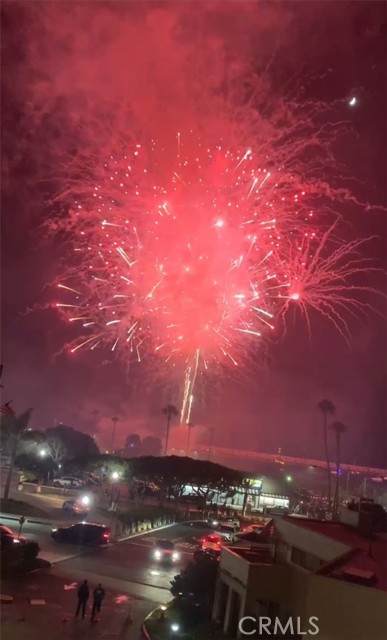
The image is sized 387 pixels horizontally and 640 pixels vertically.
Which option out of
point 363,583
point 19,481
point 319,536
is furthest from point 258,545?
point 19,481

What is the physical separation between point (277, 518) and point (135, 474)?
36420 millimetres

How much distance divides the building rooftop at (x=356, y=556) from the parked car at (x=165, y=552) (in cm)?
1076

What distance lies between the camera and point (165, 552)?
25141mm

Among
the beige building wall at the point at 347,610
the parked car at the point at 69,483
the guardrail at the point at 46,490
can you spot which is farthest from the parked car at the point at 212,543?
the parked car at the point at 69,483

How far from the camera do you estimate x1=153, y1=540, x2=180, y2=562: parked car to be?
2355 centimetres

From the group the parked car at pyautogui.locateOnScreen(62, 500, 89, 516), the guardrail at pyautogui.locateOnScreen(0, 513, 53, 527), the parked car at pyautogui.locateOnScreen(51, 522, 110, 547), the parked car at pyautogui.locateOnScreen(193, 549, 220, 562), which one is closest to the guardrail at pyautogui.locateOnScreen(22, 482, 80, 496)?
the parked car at pyautogui.locateOnScreen(62, 500, 89, 516)

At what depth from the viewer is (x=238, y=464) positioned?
12875cm

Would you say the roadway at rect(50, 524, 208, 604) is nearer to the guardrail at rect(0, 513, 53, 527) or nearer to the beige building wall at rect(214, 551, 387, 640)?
the beige building wall at rect(214, 551, 387, 640)

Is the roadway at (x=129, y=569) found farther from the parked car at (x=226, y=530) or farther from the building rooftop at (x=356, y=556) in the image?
the parked car at (x=226, y=530)

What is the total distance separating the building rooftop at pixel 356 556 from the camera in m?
9.38

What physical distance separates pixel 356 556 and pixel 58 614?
862cm

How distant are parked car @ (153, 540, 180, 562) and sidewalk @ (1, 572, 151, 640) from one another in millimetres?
7414

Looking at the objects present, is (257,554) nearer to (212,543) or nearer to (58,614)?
(58,614)

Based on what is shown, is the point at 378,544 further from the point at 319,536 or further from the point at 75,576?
the point at 75,576
